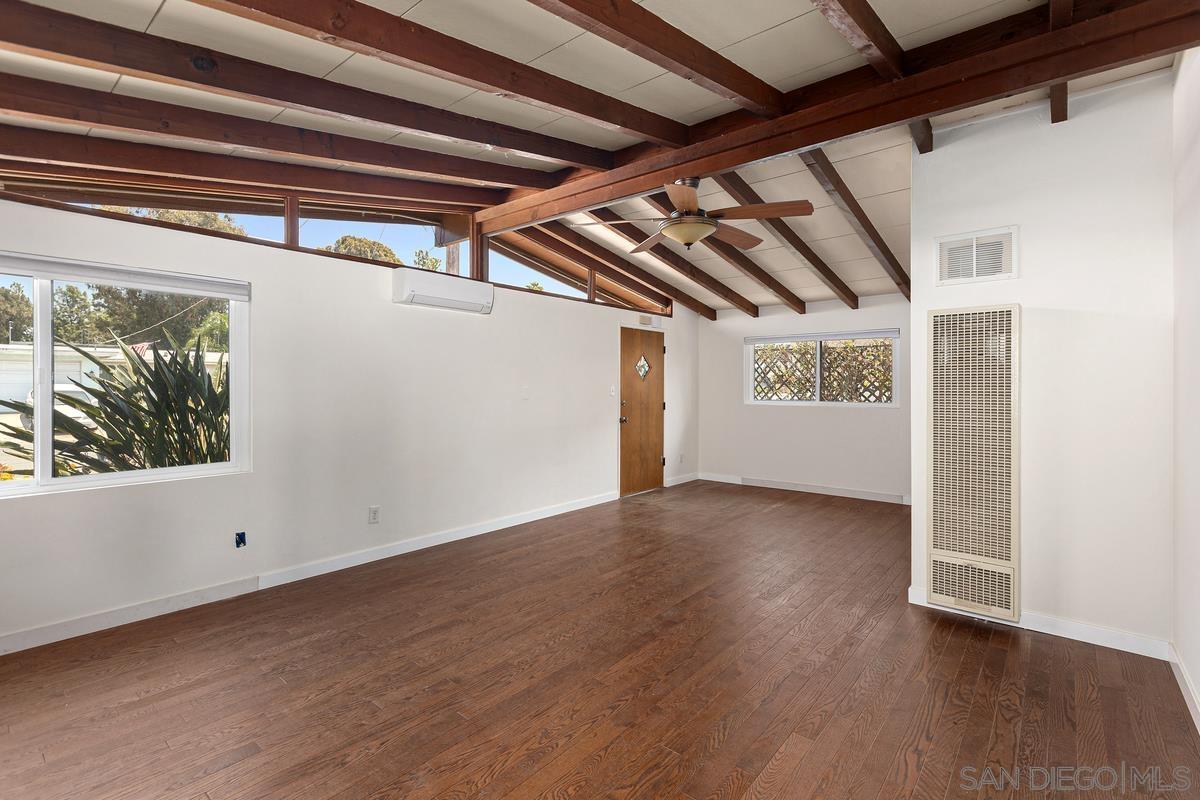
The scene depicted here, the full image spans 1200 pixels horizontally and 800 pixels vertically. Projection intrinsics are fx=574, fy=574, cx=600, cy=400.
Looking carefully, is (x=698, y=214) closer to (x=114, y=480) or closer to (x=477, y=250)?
(x=477, y=250)

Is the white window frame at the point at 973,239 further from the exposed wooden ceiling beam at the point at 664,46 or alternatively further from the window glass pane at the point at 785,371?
the window glass pane at the point at 785,371

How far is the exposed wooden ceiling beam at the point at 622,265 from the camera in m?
5.60

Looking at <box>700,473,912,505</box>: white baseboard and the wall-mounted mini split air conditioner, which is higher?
the wall-mounted mini split air conditioner

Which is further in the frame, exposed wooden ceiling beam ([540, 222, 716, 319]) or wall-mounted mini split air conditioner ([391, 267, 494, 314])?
exposed wooden ceiling beam ([540, 222, 716, 319])

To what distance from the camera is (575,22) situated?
2.13m

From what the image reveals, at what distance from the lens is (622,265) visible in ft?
20.7

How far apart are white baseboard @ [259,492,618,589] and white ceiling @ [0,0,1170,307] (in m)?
2.57

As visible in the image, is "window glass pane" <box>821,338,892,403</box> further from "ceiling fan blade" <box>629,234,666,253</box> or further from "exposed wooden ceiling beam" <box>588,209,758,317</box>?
"ceiling fan blade" <box>629,234,666,253</box>

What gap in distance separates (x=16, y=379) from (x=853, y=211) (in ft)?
16.8

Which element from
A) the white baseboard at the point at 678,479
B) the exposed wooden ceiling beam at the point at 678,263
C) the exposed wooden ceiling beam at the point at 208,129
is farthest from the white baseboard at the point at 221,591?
the exposed wooden ceiling beam at the point at 678,263

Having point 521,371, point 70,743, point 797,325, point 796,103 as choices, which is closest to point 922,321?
point 796,103

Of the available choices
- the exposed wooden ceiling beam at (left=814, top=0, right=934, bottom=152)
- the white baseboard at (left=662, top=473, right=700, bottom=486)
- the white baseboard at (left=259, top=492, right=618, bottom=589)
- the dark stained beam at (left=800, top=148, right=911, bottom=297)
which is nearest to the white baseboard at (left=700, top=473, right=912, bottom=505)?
the white baseboard at (left=662, top=473, right=700, bottom=486)

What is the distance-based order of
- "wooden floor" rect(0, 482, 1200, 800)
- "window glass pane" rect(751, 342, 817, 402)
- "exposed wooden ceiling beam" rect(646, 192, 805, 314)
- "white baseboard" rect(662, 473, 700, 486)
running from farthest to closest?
→ 1. "white baseboard" rect(662, 473, 700, 486)
2. "window glass pane" rect(751, 342, 817, 402)
3. "exposed wooden ceiling beam" rect(646, 192, 805, 314)
4. "wooden floor" rect(0, 482, 1200, 800)

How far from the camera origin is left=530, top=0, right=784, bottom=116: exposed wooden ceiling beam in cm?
211
